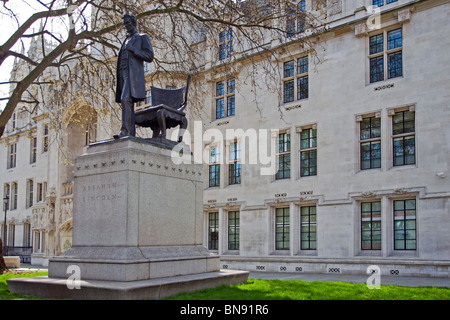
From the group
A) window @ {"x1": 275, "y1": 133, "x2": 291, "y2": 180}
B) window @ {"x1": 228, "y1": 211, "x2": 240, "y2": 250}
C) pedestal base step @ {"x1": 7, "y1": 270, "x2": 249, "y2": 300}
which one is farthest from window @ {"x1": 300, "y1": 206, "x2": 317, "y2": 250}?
pedestal base step @ {"x1": 7, "y1": 270, "x2": 249, "y2": 300}

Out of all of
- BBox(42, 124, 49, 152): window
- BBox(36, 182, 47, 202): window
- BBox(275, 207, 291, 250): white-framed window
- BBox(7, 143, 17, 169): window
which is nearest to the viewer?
BBox(275, 207, 291, 250): white-framed window

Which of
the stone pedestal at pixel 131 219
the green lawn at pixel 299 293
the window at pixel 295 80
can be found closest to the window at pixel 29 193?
the window at pixel 295 80

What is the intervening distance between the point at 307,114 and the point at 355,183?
3.86 metres

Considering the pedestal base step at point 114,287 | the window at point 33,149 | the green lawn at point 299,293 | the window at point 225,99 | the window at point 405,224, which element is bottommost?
the green lawn at point 299,293

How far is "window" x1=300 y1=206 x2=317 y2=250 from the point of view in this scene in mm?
21031

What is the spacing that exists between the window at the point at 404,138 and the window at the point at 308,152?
3578 mm

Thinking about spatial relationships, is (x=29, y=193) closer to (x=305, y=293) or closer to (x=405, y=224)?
(x=405, y=224)

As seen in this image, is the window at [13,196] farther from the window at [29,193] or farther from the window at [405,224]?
the window at [405,224]

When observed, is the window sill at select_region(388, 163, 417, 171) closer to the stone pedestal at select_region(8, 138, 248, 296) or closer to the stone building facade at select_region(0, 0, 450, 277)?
the stone building facade at select_region(0, 0, 450, 277)

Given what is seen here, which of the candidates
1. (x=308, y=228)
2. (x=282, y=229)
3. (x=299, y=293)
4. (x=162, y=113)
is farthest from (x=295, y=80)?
(x=299, y=293)

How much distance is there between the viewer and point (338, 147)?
A: 2031 cm

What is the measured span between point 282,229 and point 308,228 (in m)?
1.45

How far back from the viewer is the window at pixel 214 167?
83.7ft

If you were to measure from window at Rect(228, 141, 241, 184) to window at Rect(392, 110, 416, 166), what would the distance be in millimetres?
7935
